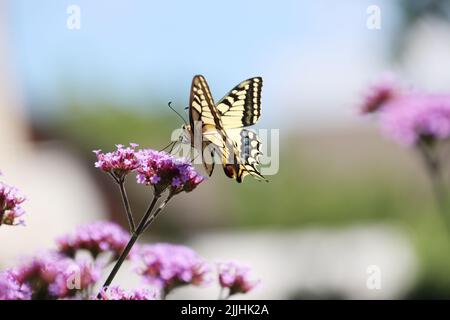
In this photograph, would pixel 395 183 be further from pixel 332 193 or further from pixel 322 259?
pixel 322 259

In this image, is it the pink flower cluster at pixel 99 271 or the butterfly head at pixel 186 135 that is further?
the butterfly head at pixel 186 135

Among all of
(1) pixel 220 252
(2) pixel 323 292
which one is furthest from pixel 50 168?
(2) pixel 323 292

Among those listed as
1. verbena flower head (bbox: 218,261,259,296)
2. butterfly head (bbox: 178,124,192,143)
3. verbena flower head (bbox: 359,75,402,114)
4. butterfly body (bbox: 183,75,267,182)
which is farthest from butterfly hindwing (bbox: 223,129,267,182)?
verbena flower head (bbox: 359,75,402,114)

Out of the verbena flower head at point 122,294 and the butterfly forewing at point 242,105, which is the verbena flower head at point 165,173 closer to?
the verbena flower head at point 122,294

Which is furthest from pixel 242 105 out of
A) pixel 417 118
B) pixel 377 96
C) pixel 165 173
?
pixel 377 96

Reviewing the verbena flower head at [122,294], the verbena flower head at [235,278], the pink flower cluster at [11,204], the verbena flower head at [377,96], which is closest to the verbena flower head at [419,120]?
the verbena flower head at [377,96]

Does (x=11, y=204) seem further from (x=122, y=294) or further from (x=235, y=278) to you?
(x=235, y=278)

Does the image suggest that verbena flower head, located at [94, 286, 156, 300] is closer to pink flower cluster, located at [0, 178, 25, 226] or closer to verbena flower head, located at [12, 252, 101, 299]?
verbena flower head, located at [12, 252, 101, 299]
